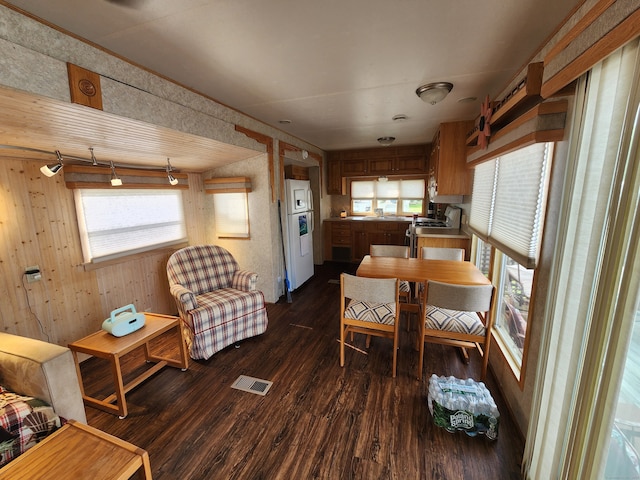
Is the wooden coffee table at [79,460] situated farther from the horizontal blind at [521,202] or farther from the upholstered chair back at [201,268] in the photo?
the horizontal blind at [521,202]

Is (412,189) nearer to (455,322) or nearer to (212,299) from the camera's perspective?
(455,322)

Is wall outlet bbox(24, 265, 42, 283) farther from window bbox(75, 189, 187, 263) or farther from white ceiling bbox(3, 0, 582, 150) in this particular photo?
white ceiling bbox(3, 0, 582, 150)

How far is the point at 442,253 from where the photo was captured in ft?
10.3

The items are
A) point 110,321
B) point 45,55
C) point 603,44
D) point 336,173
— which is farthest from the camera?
point 336,173

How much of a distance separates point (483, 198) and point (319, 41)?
7.05ft

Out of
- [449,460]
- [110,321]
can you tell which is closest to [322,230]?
[110,321]

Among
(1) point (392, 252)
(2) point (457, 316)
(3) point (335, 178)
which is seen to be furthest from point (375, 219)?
(2) point (457, 316)

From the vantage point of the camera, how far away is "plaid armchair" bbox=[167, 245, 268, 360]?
2486 mm

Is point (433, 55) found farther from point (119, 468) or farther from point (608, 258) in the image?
point (119, 468)

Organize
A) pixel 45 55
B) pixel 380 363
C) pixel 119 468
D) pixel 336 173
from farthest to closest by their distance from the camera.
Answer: pixel 336 173, pixel 380 363, pixel 45 55, pixel 119 468

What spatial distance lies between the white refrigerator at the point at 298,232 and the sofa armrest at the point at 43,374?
271cm

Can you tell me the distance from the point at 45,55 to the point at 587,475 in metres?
2.92

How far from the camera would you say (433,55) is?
1667 mm

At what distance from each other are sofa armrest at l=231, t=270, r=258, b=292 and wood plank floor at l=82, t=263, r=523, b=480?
2.06 ft
